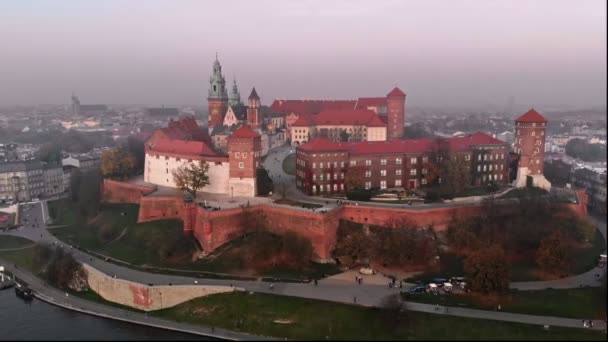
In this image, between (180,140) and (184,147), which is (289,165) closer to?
(180,140)

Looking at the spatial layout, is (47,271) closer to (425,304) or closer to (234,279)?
(234,279)

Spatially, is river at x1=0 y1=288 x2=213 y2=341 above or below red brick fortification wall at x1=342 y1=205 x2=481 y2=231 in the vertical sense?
below

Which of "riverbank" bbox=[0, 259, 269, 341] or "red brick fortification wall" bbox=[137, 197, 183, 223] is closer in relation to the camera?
"riverbank" bbox=[0, 259, 269, 341]

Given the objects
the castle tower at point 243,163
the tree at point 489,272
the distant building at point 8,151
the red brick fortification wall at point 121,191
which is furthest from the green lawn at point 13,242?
the tree at point 489,272

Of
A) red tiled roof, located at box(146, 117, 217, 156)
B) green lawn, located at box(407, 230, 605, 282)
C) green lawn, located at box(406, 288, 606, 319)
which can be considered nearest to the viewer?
green lawn, located at box(406, 288, 606, 319)

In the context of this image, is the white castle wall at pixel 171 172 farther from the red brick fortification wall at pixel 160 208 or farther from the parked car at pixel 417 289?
the parked car at pixel 417 289

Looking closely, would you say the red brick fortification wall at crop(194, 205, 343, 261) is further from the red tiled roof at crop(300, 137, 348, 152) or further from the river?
the river

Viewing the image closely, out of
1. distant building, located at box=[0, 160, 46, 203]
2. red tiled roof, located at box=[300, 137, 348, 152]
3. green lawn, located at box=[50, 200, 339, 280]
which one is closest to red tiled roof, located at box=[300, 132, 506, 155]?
red tiled roof, located at box=[300, 137, 348, 152]
